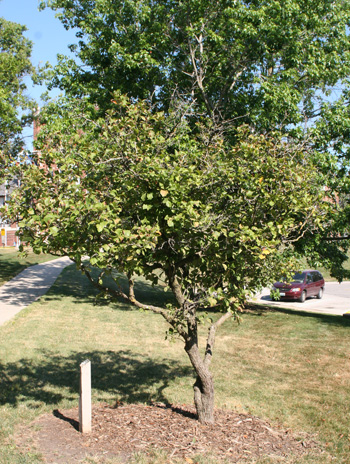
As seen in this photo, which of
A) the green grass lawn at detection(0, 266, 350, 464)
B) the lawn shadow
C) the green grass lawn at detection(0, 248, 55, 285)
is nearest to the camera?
the green grass lawn at detection(0, 266, 350, 464)

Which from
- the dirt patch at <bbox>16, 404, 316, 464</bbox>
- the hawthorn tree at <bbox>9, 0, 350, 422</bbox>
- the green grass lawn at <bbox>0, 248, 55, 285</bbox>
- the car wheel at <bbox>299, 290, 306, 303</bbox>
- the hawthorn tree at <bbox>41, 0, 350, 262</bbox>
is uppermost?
the hawthorn tree at <bbox>41, 0, 350, 262</bbox>

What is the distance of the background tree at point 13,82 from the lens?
18.5 m

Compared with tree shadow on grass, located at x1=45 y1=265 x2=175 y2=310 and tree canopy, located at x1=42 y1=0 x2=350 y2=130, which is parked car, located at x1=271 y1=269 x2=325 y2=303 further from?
tree canopy, located at x1=42 y1=0 x2=350 y2=130

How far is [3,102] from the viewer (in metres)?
17.5

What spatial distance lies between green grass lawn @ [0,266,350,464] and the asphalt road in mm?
7234

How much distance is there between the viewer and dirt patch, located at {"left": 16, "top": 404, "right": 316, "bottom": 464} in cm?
571

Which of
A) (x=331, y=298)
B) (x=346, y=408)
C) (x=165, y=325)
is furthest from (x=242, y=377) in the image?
(x=331, y=298)

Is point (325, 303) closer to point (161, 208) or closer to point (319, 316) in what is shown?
point (319, 316)

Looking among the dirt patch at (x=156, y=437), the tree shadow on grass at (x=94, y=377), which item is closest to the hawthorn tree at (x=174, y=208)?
the dirt patch at (x=156, y=437)

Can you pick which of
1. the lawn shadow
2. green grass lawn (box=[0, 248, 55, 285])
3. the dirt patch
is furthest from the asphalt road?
the dirt patch

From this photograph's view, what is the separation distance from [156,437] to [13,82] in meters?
18.5

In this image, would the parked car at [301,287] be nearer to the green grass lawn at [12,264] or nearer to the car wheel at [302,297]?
the car wheel at [302,297]

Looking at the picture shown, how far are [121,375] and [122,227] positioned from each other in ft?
15.5

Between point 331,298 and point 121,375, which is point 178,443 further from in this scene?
point 331,298
